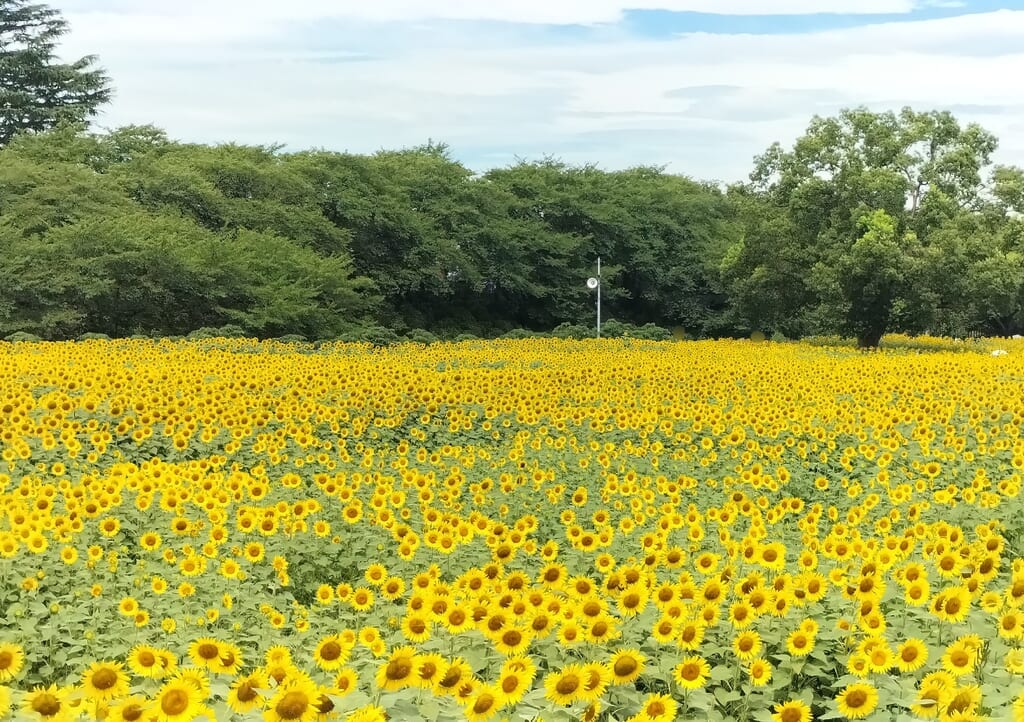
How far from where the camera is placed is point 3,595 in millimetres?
4672

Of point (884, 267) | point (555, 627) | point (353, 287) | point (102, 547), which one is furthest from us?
point (353, 287)

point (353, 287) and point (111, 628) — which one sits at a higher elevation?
point (353, 287)

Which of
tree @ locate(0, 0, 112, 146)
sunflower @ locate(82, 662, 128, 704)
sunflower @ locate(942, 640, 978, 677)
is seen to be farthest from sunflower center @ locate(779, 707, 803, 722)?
tree @ locate(0, 0, 112, 146)

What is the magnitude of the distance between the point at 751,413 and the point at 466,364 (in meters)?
6.69

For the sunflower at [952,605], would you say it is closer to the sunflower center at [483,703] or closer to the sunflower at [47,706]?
the sunflower center at [483,703]

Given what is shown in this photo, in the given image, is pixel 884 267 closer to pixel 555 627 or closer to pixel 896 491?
pixel 896 491

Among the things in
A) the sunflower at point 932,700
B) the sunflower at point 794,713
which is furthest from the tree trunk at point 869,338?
the sunflower at point 794,713

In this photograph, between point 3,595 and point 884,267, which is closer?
point 3,595

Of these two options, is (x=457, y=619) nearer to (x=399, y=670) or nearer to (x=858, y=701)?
(x=399, y=670)

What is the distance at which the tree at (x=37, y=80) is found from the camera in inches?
1383

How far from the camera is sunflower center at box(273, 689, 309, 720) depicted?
8.09 ft

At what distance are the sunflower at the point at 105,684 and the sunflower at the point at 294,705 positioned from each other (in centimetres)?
50

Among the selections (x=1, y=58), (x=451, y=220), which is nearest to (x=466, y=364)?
(x=451, y=220)

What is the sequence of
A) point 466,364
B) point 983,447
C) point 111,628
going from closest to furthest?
point 111,628
point 983,447
point 466,364
